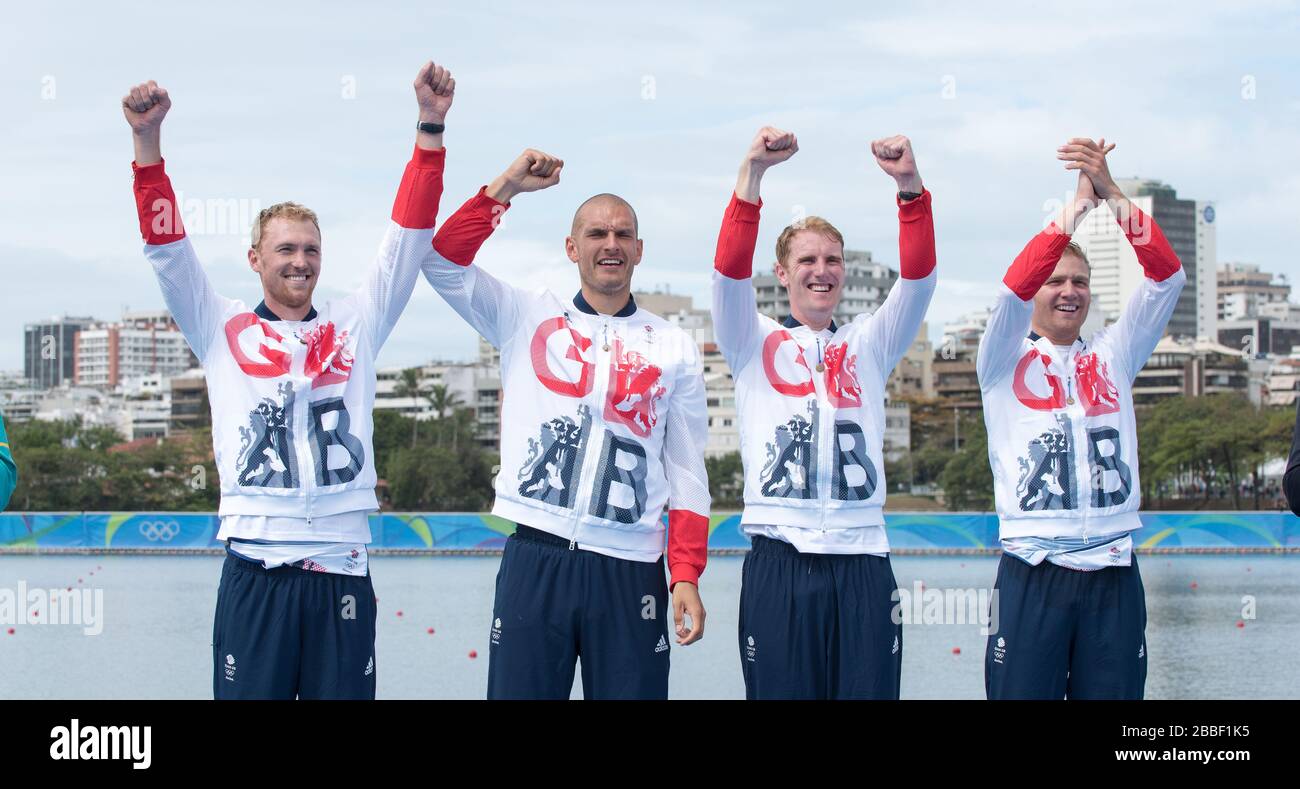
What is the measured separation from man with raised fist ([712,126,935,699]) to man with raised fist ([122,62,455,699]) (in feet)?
3.99

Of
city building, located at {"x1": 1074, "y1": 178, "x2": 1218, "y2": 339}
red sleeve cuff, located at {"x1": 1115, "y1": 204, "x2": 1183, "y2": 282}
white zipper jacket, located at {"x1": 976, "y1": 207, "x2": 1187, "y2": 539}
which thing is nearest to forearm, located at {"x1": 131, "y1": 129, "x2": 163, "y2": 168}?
white zipper jacket, located at {"x1": 976, "y1": 207, "x2": 1187, "y2": 539}

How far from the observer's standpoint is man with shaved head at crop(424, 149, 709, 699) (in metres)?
5.00

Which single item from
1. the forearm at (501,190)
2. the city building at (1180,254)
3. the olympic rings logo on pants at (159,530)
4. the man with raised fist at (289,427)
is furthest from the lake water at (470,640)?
the city building at (1180,254)

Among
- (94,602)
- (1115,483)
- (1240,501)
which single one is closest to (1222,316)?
(1240,501)

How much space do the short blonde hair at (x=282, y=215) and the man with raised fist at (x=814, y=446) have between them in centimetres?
149

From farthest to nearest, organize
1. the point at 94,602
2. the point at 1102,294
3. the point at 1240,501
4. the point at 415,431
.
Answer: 1. the point at 1102,294
2. the point at 415,431
3. the point at 1240,501
4. the point at 94,602

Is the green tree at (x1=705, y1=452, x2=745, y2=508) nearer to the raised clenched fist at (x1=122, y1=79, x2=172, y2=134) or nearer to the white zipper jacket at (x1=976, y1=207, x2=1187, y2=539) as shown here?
the white zipper jacket at (x1=976, y1=207, x2=1187, y2=539)

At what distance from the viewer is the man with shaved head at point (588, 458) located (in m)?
5.00

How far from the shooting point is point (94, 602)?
955 inches

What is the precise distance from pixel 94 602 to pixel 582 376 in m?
21.3

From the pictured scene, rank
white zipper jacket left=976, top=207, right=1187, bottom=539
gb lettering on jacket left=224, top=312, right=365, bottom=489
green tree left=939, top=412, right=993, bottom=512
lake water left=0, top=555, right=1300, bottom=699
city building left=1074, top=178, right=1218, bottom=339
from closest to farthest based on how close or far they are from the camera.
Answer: gb lettering on jacket left=224, top=312, right=365, bottom=489, white zipper jacket left=976, top=207, right=1187, bottom=539, lake water left=0, top=555, right=1300, bottom=699, green tree left=939, top=412, right=993, bottom=512, city building left=1074, top=178, right=1218, bottom=339

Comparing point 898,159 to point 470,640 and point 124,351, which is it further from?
point 124,351
